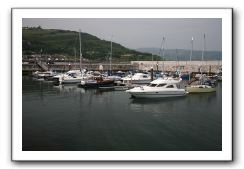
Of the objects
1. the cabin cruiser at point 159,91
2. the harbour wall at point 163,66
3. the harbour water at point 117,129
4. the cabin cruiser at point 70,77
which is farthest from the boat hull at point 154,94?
the cabin cruiser at point 70,77

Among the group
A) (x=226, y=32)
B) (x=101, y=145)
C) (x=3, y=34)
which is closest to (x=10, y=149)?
(x=101, y=145)

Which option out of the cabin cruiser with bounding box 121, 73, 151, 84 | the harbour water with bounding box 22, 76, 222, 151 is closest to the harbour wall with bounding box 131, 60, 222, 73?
the harbour water with bounding box 22, 76, 222, 151

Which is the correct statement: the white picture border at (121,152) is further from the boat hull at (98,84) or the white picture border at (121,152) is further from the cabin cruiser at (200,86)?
the boat hull at (98,84)

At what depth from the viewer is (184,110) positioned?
7043 millimetres

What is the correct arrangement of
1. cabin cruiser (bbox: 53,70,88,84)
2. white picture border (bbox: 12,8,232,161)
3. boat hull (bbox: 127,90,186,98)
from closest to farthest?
1. white picture border (bbox: 12,8,232,161)
2. boat hull (bbox: 127,90,186,98)
3. cabin cruiser (bbox: 53,70,88,84)

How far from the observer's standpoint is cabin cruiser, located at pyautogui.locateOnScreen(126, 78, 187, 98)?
30.3ft

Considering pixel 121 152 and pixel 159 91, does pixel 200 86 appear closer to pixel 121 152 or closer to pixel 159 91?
pixel 159 91

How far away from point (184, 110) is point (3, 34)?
429 cm

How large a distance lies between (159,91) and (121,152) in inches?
217

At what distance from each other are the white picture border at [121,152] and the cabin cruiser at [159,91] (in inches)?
206

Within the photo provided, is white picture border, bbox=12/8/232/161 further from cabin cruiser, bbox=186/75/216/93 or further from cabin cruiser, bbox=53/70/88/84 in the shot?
cabin cruiser, bbox=53/70/88/84

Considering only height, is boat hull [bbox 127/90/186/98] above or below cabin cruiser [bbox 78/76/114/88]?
below

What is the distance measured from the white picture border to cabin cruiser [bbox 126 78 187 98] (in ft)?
17.2

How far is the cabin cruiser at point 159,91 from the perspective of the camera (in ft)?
30.3
